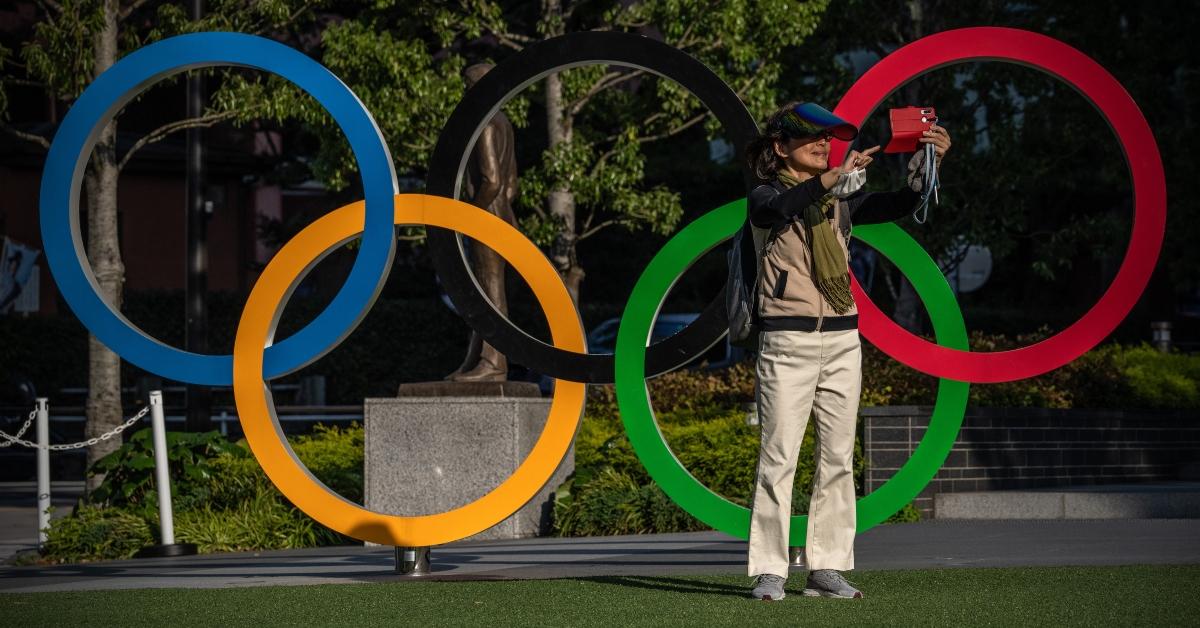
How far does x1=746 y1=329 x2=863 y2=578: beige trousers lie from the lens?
6059 mm

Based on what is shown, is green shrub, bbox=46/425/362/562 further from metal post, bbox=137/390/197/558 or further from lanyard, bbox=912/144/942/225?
lanyard, bbox=912/144/942/225

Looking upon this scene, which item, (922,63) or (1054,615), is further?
(922,63)

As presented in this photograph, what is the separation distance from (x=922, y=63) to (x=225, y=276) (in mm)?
26169

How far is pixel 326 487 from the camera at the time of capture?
25.3 feet

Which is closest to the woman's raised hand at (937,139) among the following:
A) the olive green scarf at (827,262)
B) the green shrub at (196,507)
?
the olive green scarf at (827,262)

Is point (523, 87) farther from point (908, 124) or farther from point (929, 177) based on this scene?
point (929, 177)

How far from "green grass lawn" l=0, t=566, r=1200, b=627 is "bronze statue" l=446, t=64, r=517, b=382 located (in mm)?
3520

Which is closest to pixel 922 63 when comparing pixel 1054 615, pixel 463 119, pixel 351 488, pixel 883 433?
pixel 463 119

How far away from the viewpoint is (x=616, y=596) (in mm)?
6379

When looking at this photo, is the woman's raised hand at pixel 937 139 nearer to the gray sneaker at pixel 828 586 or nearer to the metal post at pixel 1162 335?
the gray sneaker at pixel 828 586

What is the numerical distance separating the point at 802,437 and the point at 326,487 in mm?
2811

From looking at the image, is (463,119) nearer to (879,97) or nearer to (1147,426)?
(879,97)

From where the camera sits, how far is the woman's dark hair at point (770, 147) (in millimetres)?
6246

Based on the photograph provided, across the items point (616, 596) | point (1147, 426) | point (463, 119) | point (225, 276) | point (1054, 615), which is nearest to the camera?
point (1054, 615)
